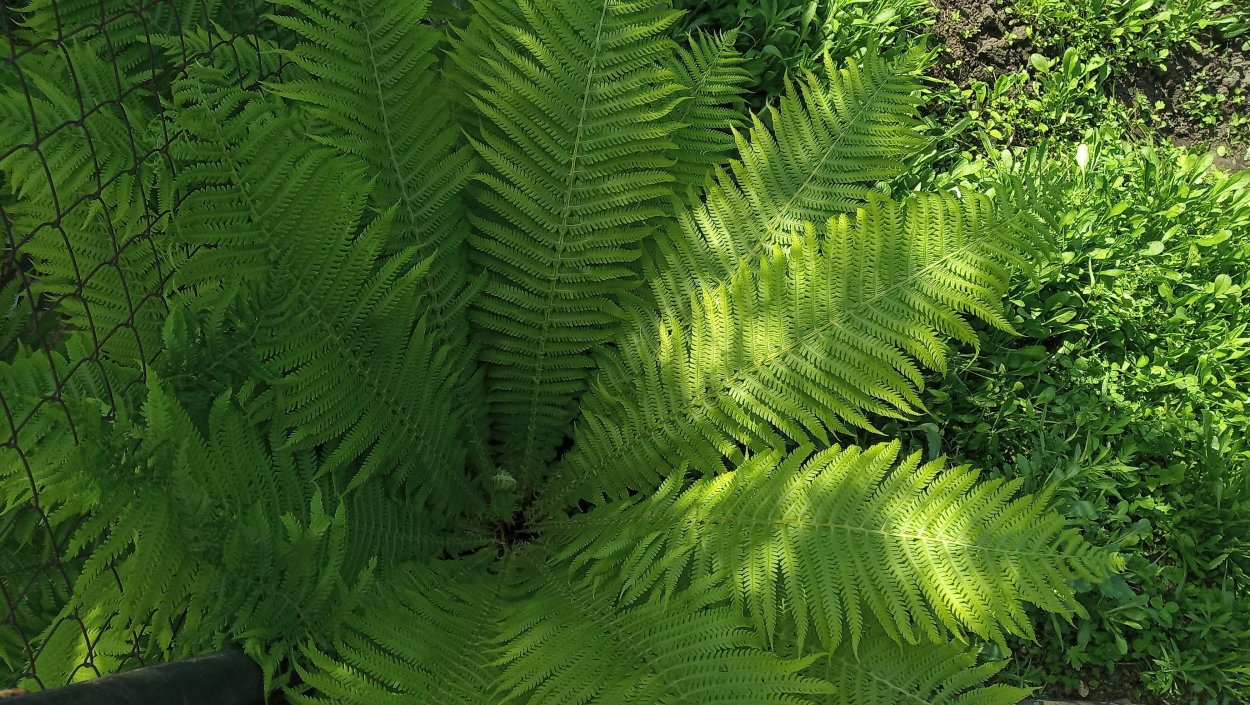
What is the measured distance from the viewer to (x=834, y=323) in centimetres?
178

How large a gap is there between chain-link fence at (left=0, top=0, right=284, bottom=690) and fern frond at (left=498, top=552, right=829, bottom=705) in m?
0.66

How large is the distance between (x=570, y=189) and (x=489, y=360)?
0.47 metres

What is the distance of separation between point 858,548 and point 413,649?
0.82 metres

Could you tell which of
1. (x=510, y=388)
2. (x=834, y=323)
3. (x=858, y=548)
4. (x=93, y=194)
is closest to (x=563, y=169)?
(x=510, y=388)

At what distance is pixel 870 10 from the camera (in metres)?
2.79

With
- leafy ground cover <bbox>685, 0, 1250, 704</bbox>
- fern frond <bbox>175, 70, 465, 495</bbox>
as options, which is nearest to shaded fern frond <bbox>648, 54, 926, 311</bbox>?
leafy ground cover <bbox>685, 0, 1250, 704</bbox>

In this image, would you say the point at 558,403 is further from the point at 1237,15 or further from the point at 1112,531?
the point at 1237,15

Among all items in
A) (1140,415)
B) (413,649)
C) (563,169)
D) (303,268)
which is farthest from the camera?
(1140,415)

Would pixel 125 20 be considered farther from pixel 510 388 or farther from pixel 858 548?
pixel 858 548

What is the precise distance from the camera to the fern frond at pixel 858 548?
1.49 meters

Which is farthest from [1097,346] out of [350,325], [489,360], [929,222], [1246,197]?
[350,325]

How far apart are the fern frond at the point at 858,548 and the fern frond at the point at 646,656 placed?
0.05 m

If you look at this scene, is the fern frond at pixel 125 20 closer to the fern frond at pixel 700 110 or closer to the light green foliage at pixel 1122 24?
the fern frond at pixel 700 110

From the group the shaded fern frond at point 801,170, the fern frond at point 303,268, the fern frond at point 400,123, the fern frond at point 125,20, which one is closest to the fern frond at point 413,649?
the fern frond at point 303,268
